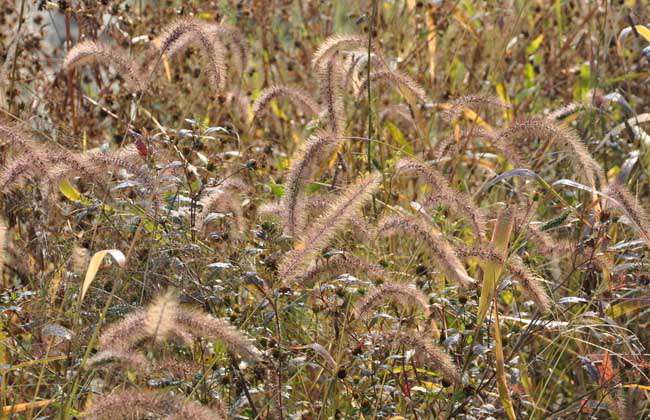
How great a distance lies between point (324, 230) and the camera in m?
2.40

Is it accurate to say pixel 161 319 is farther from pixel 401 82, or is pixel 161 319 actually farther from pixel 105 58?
pixel 401 82

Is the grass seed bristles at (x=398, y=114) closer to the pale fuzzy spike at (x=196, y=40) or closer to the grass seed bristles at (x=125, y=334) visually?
the pale fuzzy spike at (x=196, y=40)

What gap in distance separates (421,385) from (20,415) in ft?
3.51

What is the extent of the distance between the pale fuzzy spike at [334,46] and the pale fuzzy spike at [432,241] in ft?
2.39

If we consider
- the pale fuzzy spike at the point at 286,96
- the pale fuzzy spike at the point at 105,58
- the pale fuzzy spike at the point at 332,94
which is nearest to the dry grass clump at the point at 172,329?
the pale fuzzy spike at the point at 332,94

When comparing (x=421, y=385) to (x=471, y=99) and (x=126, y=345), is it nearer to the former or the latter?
(x=471, y=99)

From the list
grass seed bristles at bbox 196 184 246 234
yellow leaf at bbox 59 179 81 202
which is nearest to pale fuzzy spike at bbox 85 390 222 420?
grass seed bristles at bbox 196 184 246 234

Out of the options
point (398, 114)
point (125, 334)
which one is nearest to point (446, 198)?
point (125, 334)

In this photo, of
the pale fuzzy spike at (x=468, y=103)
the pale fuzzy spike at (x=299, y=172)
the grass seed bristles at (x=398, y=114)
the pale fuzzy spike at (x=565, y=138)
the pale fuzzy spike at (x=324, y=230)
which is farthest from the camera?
the grass seed bristles at (x=398, y=114)

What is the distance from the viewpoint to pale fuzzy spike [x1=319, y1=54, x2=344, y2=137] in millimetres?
2996

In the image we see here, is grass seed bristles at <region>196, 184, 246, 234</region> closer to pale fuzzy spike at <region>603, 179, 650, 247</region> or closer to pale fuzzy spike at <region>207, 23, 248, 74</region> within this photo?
pale fuzzy spike at <region>207, 23, 248, 74</region>

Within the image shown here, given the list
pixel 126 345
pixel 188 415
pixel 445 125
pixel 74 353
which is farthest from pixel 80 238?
pixel 445 125

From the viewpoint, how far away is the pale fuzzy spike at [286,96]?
3.21 m

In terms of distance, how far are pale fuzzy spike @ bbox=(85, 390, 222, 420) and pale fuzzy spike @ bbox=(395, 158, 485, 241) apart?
37.3 inches
